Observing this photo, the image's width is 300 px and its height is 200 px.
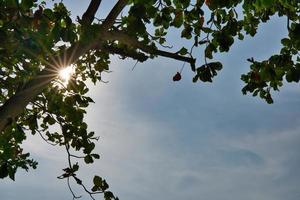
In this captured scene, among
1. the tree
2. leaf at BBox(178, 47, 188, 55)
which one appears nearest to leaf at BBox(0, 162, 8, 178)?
the tree

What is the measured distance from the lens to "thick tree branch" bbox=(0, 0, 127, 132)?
28.1 ft

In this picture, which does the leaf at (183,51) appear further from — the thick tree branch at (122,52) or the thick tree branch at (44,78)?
the thick tree branch at (44,78)

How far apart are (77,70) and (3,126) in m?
6.48

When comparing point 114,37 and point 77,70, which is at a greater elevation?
point 77,70

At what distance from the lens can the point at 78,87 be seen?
10422mm

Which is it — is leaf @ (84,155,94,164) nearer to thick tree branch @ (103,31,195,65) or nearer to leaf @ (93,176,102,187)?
leaf @ (93,176,102,187)

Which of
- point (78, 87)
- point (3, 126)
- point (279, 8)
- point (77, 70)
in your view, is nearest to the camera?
point (3, 126)

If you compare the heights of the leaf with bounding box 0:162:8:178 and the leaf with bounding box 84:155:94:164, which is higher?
the leaf with bounding box 84:155:94:164

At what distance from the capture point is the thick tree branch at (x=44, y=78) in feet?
28.1

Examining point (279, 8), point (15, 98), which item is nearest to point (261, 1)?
point (279, 8)

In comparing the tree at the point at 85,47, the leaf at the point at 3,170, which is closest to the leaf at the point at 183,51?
the tree at the point at 85,47

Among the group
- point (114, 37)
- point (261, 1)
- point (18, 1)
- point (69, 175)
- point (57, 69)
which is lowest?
point (261, 1)

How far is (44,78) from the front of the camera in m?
8.93

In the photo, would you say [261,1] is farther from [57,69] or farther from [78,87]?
[78,87]
